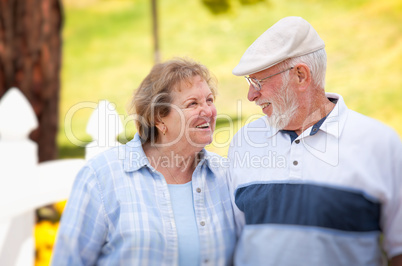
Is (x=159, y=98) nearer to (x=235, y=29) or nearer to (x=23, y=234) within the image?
(x=23, y=234)

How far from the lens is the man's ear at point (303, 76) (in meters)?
2.03

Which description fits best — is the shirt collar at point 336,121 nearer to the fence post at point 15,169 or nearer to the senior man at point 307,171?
the senior man at point 307,171

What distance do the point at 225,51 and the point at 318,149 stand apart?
7.12 m

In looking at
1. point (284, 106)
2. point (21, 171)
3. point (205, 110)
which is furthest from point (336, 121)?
point (21, 171)

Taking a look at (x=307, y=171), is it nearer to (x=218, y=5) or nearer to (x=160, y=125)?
(x=160, y=125)

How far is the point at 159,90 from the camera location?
7.35 feet

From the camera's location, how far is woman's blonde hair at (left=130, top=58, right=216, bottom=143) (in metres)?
2.24

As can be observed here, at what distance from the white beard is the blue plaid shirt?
19.3 inches

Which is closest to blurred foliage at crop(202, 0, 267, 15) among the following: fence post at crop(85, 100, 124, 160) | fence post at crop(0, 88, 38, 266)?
fence post at crop(85, 100, 124, 160)

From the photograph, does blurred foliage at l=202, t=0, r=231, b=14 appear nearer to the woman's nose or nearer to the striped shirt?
the woman's nose

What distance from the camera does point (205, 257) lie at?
207cm

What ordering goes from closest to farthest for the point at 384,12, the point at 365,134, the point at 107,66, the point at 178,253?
the point at 365,134
the point at 178,253
the point at 384,12
the point at 107,66

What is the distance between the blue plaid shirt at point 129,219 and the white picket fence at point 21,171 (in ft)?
2.06

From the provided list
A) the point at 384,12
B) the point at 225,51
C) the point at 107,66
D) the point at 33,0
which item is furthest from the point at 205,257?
the point at 107,66
